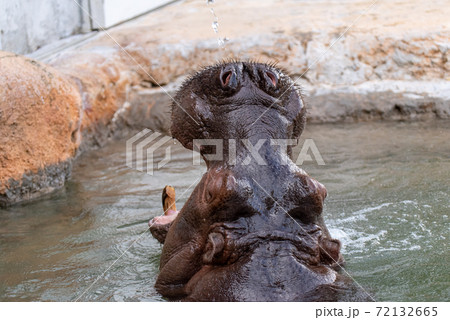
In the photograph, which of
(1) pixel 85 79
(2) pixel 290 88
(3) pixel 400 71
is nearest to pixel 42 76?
(1) pixel 85 79

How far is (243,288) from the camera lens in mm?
2855

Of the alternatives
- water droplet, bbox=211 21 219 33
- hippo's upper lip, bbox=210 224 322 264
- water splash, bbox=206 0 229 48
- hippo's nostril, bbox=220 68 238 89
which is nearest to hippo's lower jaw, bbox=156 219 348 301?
hippo's upper lip, bbox=210 224 322 264

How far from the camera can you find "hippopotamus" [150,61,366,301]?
2938 millimetres

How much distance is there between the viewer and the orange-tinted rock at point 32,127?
5.83 metres

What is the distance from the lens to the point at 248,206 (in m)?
3.05

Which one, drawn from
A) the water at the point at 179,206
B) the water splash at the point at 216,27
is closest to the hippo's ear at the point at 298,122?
the water at the point at 179,206

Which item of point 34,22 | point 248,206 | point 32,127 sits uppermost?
point 34,22

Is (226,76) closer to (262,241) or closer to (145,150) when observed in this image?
(262,241)

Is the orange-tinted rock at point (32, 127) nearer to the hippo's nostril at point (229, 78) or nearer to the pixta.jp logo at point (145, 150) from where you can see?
the pixta.jp logo at point (145, 150)

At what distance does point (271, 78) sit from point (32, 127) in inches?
130

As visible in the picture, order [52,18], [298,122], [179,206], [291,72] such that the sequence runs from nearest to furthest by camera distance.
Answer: [298,122]
[179,206]
[291,72]
[52,18]

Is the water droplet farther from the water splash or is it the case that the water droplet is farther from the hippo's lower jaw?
the hippo's lower jaw

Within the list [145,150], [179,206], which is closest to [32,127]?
[179,206]

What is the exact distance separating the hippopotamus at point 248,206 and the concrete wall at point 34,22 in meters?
5.40
